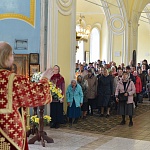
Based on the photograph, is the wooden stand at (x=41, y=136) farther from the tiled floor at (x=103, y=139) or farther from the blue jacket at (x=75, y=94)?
the blue jacket at (x=75, y=94)

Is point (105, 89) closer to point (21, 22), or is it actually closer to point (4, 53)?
point (21, 22)

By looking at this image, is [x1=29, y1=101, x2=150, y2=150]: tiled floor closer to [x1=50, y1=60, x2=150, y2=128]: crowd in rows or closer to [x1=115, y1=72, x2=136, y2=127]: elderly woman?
[x1=115, y1=72, x2=136, y2=127]: elderly woman

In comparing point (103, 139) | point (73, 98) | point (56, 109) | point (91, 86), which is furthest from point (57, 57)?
point (103, 139)

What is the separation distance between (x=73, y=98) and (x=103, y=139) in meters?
2.00

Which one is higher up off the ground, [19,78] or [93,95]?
[19,78]

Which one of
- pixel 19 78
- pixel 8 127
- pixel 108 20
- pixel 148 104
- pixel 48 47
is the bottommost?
pixel 148 104

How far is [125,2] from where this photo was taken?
17734 mm

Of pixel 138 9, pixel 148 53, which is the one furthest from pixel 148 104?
pixel 148 53

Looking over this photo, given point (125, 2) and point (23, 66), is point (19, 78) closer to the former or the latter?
point (23, 66)

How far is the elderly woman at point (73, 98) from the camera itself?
915cm

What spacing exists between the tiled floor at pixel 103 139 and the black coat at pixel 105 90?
144cm

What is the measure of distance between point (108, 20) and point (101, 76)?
819 cm

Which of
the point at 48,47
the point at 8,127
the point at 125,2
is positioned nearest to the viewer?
the point at 8,127

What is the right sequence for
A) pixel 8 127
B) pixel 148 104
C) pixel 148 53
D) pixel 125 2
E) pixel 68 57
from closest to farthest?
pixel 8 127 < pixel 68 57 < pixel 148 104 < pixel 125 2 < pixel 148 53
